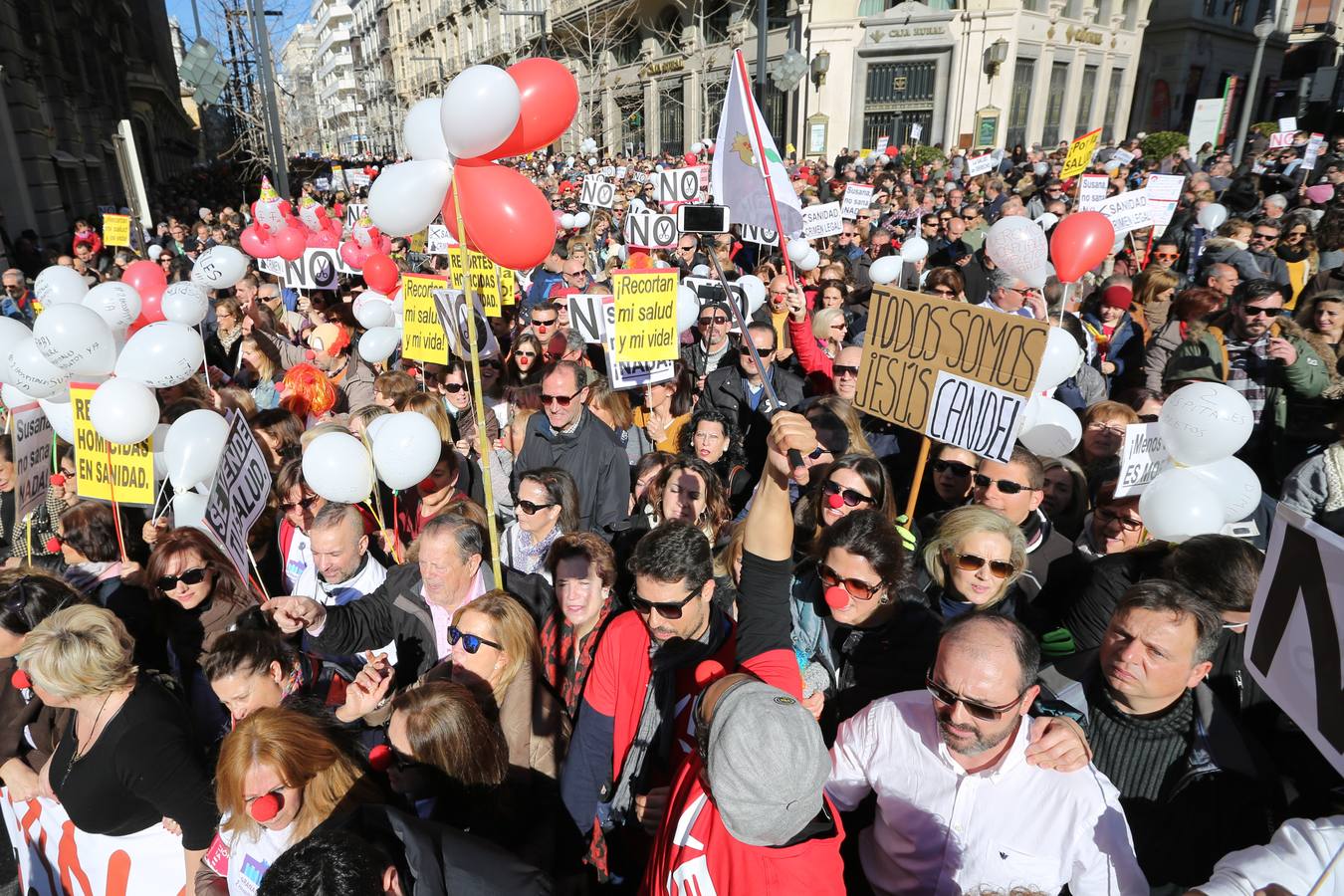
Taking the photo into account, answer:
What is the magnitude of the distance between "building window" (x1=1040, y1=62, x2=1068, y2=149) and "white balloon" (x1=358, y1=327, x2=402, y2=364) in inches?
1301

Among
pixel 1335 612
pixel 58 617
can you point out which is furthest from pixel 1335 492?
pixel 58 617

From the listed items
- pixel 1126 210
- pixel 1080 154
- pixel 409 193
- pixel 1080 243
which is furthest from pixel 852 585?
pixel 1080 154

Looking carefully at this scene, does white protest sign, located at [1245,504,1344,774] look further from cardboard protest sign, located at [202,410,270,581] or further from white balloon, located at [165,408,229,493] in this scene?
white balloon, located at [165,408,229,493]

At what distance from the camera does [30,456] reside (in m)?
3.93

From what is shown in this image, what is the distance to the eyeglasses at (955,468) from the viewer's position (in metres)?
3.67

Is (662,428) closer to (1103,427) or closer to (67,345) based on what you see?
(1103,427)

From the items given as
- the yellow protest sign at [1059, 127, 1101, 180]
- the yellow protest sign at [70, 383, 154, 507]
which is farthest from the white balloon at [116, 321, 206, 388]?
the yellow protest sign at [1059, 127, 1101, 180]

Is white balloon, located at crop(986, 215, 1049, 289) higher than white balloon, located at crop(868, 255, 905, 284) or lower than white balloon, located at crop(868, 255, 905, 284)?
higher

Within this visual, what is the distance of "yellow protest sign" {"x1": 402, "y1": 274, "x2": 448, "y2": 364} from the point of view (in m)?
5.27

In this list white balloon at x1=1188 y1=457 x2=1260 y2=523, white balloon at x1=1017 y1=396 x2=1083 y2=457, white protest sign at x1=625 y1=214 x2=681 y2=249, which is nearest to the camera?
white balloon at x1=1188 y1=457 x2=1260 y2=523

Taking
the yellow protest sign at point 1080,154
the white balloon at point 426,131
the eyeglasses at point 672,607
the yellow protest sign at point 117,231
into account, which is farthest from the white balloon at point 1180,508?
the yellow protest sign at point 117,231

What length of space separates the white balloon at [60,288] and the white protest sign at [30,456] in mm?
942

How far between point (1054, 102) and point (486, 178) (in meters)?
35.8

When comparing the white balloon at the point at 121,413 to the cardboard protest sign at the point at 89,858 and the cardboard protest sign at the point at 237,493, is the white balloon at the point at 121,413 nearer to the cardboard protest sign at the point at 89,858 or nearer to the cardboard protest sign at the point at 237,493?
the cardboard protest sign at the point at 237,493
